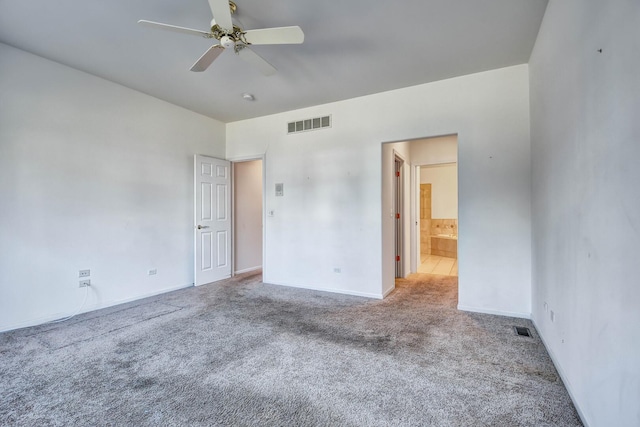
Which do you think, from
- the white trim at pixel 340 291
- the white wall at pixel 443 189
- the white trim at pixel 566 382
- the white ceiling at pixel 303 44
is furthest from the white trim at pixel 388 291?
the white wall at pixel 443 189

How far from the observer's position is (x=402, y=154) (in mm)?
5078

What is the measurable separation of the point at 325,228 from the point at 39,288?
3.47 m

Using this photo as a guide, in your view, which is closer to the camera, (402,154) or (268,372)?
(268,372)

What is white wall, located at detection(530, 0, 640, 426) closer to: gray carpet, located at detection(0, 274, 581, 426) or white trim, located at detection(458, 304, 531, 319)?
gray carpet, located at detection(0, 274, 581, 426)

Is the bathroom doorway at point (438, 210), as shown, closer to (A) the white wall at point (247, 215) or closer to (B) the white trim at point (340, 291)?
(B) the white trim at point (340, 291)

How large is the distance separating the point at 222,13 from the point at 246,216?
4265mm

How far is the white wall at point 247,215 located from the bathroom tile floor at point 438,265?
3.49 metres

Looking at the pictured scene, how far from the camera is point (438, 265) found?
6.55 meters

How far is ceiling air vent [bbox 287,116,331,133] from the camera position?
4441 millimetres

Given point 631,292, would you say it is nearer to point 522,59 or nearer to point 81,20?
point 522,59

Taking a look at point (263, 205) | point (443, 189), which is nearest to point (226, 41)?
point (263, 205)

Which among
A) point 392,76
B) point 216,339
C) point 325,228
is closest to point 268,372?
point 216,339

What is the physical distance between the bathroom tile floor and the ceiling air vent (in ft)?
11.6

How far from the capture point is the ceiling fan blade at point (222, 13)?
1.87 metres
